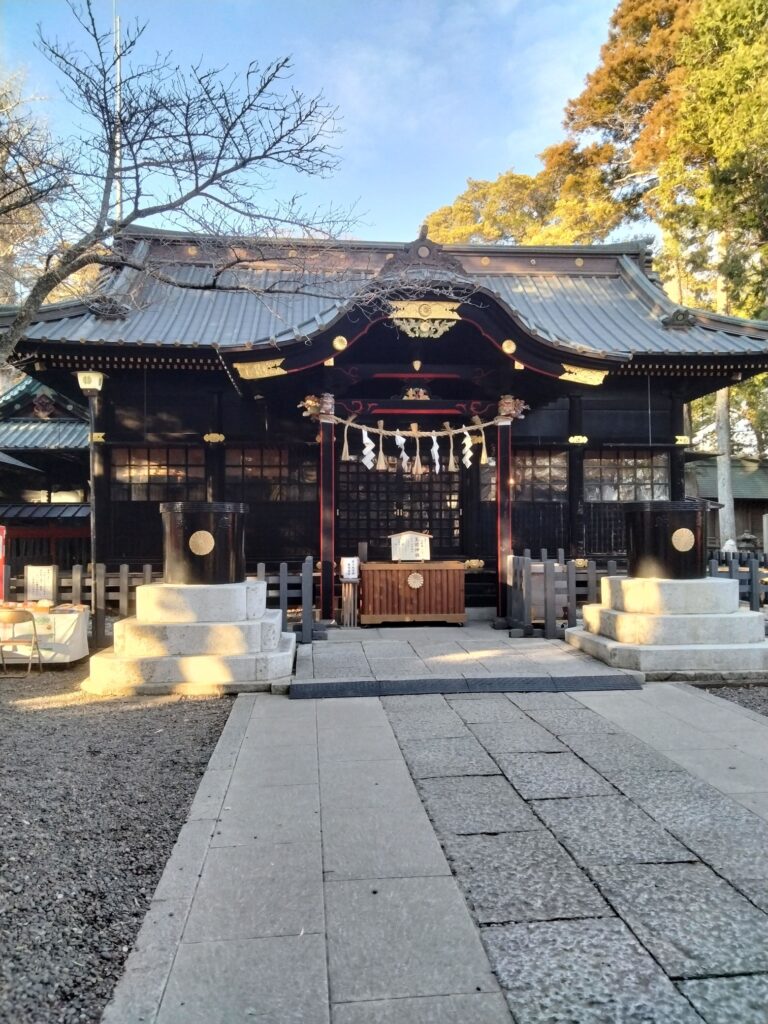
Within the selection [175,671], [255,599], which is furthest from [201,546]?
[175,671]

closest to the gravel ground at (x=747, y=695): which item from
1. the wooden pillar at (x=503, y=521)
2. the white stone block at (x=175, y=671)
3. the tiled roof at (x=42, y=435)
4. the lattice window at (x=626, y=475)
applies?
the wooden pillar at (x=503, y=521)

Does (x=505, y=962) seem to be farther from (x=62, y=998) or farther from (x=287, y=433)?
(x=287, y=433)

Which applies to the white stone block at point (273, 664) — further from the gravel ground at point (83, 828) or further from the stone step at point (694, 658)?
the stone step at point (694, 658)

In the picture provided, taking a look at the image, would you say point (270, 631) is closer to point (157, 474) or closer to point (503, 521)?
point (503, 521)

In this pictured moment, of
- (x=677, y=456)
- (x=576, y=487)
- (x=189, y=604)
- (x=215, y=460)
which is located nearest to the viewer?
(x=189, y=604)

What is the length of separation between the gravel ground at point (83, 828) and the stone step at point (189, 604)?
2.77 ft

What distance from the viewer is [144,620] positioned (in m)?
6.21

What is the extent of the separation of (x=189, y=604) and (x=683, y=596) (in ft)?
17.4

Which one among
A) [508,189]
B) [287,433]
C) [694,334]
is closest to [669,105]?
[508,189]

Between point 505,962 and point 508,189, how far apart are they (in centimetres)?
3295

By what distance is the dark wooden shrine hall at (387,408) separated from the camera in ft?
29.7

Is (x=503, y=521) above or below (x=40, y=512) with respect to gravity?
below

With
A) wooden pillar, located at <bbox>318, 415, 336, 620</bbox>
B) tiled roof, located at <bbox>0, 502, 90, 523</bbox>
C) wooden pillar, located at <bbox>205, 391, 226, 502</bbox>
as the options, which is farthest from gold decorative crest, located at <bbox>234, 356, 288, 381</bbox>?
tiled roof, located at <bbox>0, 502, 90, 523</bbox>

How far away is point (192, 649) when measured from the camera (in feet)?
19.9
